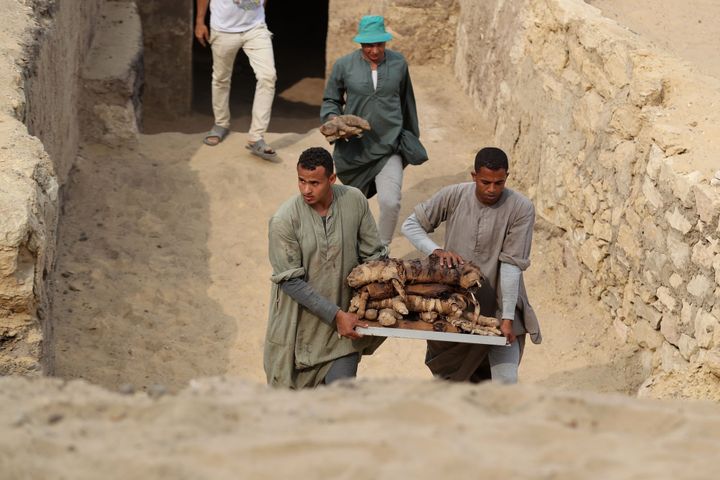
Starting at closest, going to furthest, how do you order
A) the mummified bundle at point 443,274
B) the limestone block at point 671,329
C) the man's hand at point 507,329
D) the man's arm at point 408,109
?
the mummified bundle at point 443,274
the man's hand at point 507,329
the limestone block at point 671,329
the man's arm at point 408,109

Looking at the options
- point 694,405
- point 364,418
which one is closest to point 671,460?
point 694,405

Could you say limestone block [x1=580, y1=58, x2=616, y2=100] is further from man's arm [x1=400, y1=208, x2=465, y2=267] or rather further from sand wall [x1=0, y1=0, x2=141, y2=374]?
sand wall [x1=0, y1=0, x2=141, y2=374]

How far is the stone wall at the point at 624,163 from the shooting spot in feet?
20.8

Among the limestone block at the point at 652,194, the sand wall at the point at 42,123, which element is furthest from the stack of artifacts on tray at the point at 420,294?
the limestone block at the point at 652,194

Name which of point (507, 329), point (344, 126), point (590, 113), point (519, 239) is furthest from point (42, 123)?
point (590, 113)

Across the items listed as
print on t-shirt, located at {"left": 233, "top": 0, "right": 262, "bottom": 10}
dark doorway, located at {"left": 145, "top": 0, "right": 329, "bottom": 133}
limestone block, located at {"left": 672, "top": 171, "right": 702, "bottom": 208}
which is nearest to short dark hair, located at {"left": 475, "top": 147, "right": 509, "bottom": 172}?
limestone block, located at {"left": 672, "top": 171, "right": 702, "bottom": 208}

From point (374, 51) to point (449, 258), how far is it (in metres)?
2.58

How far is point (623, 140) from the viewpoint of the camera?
Result: 7.29 m

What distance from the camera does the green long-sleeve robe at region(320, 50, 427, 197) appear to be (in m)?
7.60

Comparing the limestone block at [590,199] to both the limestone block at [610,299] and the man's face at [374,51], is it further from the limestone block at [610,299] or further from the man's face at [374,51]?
the man's face at [374,51]

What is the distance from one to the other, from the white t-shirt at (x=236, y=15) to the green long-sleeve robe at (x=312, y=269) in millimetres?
4492

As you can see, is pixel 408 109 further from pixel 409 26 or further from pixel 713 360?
pixel 409 26

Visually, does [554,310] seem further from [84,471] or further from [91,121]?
[84,471]

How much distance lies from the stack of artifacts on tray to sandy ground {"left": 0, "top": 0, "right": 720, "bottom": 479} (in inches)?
21.0
